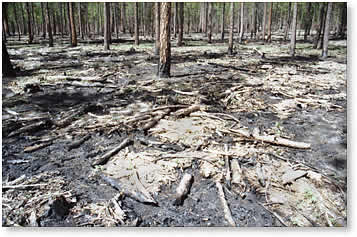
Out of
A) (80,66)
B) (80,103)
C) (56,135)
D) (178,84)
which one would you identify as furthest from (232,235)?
(80,66)

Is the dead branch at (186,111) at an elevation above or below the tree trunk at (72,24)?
below

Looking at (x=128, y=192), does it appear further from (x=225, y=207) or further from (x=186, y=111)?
(x=186, y=111)

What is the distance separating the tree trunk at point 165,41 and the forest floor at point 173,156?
2079 millimetres

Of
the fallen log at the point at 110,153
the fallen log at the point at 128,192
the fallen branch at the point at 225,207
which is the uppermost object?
the fallen log at the point at 110,153

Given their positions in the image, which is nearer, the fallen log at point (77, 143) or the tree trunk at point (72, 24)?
the fallen log at point (77, 143)

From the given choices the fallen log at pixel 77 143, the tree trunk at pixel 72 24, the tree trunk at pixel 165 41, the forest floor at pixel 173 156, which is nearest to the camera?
the forest floor at pixel 173 156

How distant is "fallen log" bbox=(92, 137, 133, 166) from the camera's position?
13.0 ft

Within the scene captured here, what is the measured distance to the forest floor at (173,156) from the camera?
2.95 m

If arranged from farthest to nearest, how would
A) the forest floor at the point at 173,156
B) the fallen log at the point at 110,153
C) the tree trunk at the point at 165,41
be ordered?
the tree trunk at the point at 165,41 → the fallen log at the point at 110,153 → the forest floor at the point at 173,156

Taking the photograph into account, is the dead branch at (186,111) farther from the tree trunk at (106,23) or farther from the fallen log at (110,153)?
the tree trunk at (106,23)

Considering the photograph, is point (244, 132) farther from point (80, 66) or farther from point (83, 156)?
point (80, 66)

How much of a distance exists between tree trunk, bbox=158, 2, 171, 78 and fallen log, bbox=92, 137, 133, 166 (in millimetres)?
5767

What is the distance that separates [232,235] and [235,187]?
85cm

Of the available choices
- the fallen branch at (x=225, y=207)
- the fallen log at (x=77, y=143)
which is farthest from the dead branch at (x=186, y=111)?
the fallen branch at (x=225, y=207)
